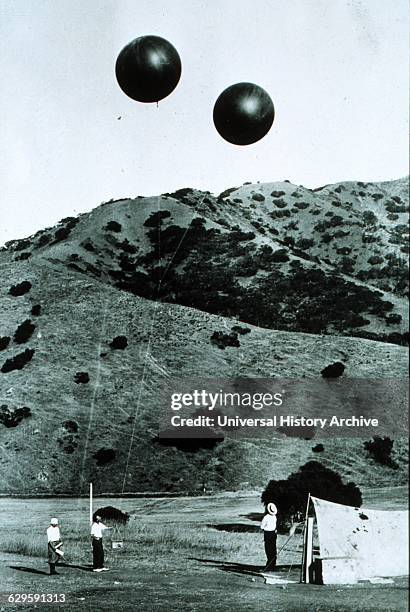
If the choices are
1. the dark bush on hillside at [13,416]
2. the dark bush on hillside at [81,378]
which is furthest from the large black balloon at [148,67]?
the dark bush on hillside at [81,378]

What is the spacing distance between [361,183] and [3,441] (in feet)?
133

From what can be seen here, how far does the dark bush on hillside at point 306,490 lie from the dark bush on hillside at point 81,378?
11.2 metres

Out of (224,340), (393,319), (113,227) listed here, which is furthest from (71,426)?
(113,227)

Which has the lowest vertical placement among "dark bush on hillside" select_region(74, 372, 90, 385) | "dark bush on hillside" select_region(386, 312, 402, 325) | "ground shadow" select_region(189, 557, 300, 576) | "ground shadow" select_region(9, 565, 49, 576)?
"ground shadow" select_region(9, 565, 49, 576)

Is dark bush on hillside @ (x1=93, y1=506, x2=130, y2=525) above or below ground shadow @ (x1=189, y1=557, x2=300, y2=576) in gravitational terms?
above

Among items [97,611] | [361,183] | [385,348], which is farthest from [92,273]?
[97,611]

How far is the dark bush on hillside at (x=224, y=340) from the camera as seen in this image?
3185 centimetres

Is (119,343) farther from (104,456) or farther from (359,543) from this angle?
(359,543)

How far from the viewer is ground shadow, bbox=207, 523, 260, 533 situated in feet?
62.5

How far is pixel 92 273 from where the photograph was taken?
4522cm

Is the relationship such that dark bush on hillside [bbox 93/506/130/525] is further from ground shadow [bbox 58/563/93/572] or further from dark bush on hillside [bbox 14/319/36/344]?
dark bush on hillside [bbox 14/319/36/344]

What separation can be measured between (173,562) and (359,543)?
572 centimetres

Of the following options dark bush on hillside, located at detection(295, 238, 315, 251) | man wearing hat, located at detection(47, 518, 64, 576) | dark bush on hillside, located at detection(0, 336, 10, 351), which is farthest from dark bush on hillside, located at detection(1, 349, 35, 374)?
dark bush on hillside, located at detection(295, 238, 315, 251)

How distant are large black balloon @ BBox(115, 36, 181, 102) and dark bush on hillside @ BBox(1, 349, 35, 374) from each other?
2021cm
